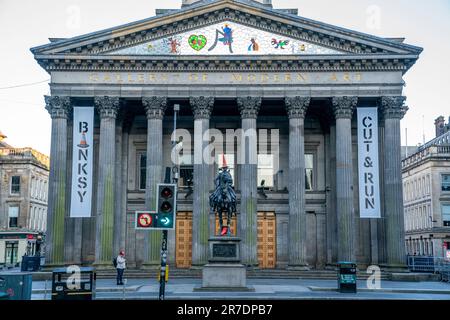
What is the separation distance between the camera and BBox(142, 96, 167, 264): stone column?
37.2 meters

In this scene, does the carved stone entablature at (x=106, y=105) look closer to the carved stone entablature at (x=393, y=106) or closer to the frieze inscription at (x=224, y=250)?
the frieze inscription at (x=224, y=250)

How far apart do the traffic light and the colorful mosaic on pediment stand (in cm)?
2758

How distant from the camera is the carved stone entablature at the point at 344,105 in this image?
38312 mm

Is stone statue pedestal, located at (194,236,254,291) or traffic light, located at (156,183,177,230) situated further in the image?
stone statue pedestal, located at (194,236,254,291)

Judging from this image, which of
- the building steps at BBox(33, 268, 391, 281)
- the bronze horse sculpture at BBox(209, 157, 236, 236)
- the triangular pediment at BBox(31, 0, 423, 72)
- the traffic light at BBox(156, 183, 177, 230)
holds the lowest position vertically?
the building steps at BBox(33, 268, 391, 281)

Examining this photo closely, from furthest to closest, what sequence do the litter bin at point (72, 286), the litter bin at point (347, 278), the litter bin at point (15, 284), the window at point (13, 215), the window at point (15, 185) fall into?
the window at point (15, 185) → the window at point (13, 215) → the litter bin at point (347, 278) → the litter bin at point (72, 286) → the litter bin at point (15, 284)

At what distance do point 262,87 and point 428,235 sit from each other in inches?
1481

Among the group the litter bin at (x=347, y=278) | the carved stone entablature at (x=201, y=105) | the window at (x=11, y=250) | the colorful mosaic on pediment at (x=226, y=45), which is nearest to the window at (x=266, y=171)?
the carved stone entablature at (x=201, y=105)

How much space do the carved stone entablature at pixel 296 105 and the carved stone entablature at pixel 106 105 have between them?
460 inches

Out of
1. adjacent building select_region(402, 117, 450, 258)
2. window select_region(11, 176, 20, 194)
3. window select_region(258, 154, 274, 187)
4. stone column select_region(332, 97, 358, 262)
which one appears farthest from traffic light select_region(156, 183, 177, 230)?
window select_region(11, 176, 20, 194)

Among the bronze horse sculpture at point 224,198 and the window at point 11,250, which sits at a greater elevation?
the bronze horse sculpture at point 224,198

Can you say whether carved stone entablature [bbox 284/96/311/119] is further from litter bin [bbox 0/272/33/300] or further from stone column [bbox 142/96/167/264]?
litter bin [bbox 0/272/33/300]

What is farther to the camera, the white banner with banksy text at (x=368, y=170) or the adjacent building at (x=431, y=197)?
the adjacent building at (x=431, y=197)
